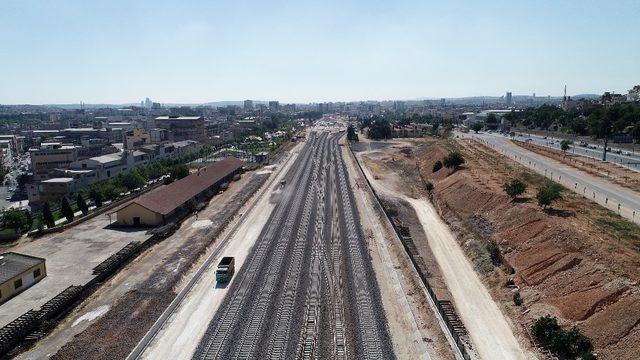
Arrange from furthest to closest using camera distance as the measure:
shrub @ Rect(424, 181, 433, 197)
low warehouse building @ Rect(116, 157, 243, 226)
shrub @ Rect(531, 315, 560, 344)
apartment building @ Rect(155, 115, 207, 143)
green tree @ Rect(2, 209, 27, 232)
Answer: apartment building @ Rect(155, 115, 207, 143)
shrub @ Rect(424, 181, 433, 197)
green tree @ Rect(2, 209, 27, 232)
low warehouse building @ Rect(116, 157, 243, 226)
shrub @ Rect(531, 315, 560, 344)

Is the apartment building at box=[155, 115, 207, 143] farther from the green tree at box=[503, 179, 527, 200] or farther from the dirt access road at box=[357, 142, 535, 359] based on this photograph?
the green tree at box=[503, 179, 527, 200]

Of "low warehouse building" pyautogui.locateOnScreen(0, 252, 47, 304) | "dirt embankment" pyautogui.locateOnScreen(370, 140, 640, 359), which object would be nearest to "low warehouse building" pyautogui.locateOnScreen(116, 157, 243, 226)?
"low warehouse building" pyautogui.locateOnScreen(0, 252, 47, 304)

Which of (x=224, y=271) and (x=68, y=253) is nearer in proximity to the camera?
(x=224, y=271)

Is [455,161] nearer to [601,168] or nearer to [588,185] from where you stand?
[588,185]

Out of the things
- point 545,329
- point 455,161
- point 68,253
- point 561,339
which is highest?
point 455,161

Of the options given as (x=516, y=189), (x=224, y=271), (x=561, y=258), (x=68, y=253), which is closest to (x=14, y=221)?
(x=68, y=253)

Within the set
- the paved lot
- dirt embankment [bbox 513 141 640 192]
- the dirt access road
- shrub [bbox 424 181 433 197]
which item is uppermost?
dirt embankment [bbox 513 141 640 192]

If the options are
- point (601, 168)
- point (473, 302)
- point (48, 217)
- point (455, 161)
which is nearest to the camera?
point (473, 302)
